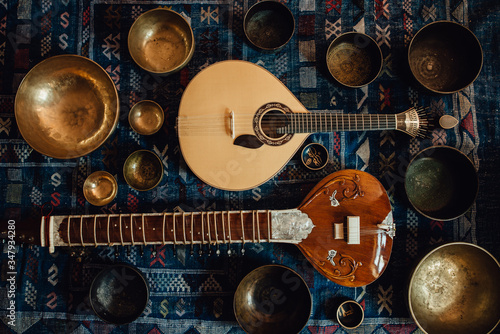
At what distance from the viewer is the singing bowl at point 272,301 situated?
6.72 feet

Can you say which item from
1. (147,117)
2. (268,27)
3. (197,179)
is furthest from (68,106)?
(268,27)

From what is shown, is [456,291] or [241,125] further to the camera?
[456,291]

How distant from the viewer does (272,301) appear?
6.93 ft

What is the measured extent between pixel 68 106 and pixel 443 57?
2.75 meters

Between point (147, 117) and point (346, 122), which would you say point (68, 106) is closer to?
point (147, 117)

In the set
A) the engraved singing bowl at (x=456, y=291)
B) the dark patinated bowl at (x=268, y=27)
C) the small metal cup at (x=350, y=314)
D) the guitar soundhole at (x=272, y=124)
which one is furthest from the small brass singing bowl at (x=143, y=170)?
the engraved singing bowl at (x=456, y=291)

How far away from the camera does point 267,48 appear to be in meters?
2.23

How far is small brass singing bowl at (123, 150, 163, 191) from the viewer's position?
2160 millimetres

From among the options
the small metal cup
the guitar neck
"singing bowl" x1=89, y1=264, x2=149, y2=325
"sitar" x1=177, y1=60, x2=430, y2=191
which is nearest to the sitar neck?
"sitar" x1=177, y1=60, x2=430, y2=191

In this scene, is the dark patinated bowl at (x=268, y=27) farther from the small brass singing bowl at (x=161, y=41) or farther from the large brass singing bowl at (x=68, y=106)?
the large brass singing bowl at (x=68, y=106)

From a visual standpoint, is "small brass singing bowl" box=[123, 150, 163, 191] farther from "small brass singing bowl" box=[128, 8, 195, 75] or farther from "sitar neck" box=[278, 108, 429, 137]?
"sitar neck" box=[278, 108, 429, 137]

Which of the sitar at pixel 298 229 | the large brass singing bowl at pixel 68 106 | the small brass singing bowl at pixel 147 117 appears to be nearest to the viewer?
the sitar at pixel 298 229

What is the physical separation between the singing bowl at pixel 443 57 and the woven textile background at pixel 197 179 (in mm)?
92

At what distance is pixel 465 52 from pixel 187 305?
108 inches
